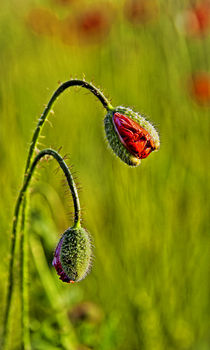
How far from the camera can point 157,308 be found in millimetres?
1948

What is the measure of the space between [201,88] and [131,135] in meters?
1.29

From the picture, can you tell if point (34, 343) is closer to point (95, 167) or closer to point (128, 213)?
point (128, 213)

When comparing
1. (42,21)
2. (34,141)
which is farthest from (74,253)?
(42,21)

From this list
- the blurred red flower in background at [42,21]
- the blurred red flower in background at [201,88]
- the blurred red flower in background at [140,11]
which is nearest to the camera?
the blurred red flower in background at [201,88]

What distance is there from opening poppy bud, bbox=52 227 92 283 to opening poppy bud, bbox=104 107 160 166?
19cm

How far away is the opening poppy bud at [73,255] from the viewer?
101 cm

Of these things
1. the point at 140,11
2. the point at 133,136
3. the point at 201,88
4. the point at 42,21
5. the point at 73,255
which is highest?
the point at 42,21

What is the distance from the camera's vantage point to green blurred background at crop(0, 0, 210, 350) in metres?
1.73

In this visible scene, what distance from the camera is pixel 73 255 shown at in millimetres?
1007

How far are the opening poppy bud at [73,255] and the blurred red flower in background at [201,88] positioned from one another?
1377 millimetres

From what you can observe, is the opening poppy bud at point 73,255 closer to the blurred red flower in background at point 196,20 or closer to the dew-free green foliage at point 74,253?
the dew-free green foliage at point 74,253

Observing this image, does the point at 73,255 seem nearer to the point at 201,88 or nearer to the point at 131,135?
the point at 131,135

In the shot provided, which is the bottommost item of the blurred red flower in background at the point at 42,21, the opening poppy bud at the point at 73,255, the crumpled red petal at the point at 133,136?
the opening poppy bud at the point at 73,255

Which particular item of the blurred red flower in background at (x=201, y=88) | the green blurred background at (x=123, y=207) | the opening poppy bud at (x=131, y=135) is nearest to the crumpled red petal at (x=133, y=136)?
the opening poppy bud at (x=131, y=135)
